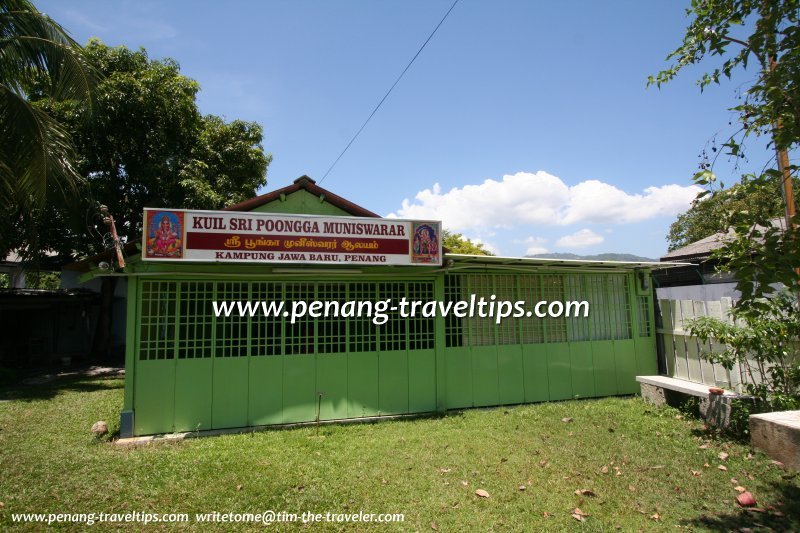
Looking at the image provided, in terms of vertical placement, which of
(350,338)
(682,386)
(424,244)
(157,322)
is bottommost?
(682,386)

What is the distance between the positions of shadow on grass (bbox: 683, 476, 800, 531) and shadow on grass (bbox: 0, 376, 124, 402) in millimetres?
11617

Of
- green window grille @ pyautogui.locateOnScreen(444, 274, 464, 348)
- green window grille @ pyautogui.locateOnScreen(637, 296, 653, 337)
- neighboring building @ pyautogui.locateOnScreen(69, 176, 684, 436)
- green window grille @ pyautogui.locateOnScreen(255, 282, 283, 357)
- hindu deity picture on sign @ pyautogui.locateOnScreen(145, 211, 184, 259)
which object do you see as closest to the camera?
hindu deity picture on sign @ pyautogui.locateOnScreen(145, 211, 184, 259)

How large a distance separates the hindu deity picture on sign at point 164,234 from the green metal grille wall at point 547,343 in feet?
13.9

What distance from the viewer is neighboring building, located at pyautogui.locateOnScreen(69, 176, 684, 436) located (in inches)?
→ 255

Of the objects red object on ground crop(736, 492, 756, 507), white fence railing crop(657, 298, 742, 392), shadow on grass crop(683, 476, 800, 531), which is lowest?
shadow on grass crop(683, 476, 800, 531)

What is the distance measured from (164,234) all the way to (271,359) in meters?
2.36

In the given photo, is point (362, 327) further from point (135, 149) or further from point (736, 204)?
point (135, 149)

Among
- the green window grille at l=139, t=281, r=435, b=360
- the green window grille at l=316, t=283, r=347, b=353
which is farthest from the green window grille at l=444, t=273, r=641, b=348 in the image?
the green window grille at l=316, t=283, r=347, b=353

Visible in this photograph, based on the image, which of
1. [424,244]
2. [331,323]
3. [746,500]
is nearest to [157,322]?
[331,323]

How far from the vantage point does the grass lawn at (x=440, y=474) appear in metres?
4.03

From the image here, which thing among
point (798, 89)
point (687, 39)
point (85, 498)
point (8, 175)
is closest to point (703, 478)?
point (798, 89)

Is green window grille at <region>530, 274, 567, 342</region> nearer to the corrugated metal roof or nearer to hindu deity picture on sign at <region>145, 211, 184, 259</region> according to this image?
the corrugated metal roof

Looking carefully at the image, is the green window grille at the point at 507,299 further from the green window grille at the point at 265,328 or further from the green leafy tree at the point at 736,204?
the green leafy tree at the point at 736,204

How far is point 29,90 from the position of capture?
8.16 meters
